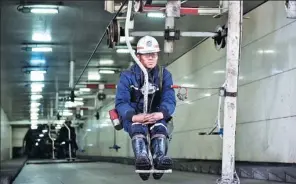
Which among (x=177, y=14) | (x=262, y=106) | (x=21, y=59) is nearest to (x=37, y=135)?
(x=21, y=59)

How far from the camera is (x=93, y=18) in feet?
35.1

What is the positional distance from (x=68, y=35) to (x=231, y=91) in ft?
26.2

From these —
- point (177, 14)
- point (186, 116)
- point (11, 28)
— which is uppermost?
point (11, 28)

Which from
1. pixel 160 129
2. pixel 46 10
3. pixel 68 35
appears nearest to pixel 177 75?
pixel 68 35

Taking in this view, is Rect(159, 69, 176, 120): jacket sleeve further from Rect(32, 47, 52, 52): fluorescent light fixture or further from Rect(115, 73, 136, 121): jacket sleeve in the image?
Rect(32, 47, 52, 52): fluorescent light fixture

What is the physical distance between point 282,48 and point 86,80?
1326 cm

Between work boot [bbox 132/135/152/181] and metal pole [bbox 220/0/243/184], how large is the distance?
1.33 metres

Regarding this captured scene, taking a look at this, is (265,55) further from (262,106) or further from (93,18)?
(93,18)

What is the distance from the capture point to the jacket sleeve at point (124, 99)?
407 cm

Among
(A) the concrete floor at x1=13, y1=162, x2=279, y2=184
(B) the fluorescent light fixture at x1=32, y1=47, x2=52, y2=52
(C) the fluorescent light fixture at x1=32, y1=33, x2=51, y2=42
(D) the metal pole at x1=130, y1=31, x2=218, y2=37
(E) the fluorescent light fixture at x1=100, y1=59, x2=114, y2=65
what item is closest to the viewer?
(D) the metal pole at x1=130, y1=31, x2=218, y2=37

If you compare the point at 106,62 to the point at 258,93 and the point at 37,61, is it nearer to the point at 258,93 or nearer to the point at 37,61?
the point at 37,61

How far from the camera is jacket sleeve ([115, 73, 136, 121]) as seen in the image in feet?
13.4

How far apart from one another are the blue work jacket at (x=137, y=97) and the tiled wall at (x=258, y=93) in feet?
12.4

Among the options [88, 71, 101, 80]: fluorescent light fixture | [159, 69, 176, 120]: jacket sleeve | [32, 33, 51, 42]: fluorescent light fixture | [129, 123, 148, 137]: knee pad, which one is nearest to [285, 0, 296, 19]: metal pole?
[159, 69, 176, 120]: jacket sleeve
